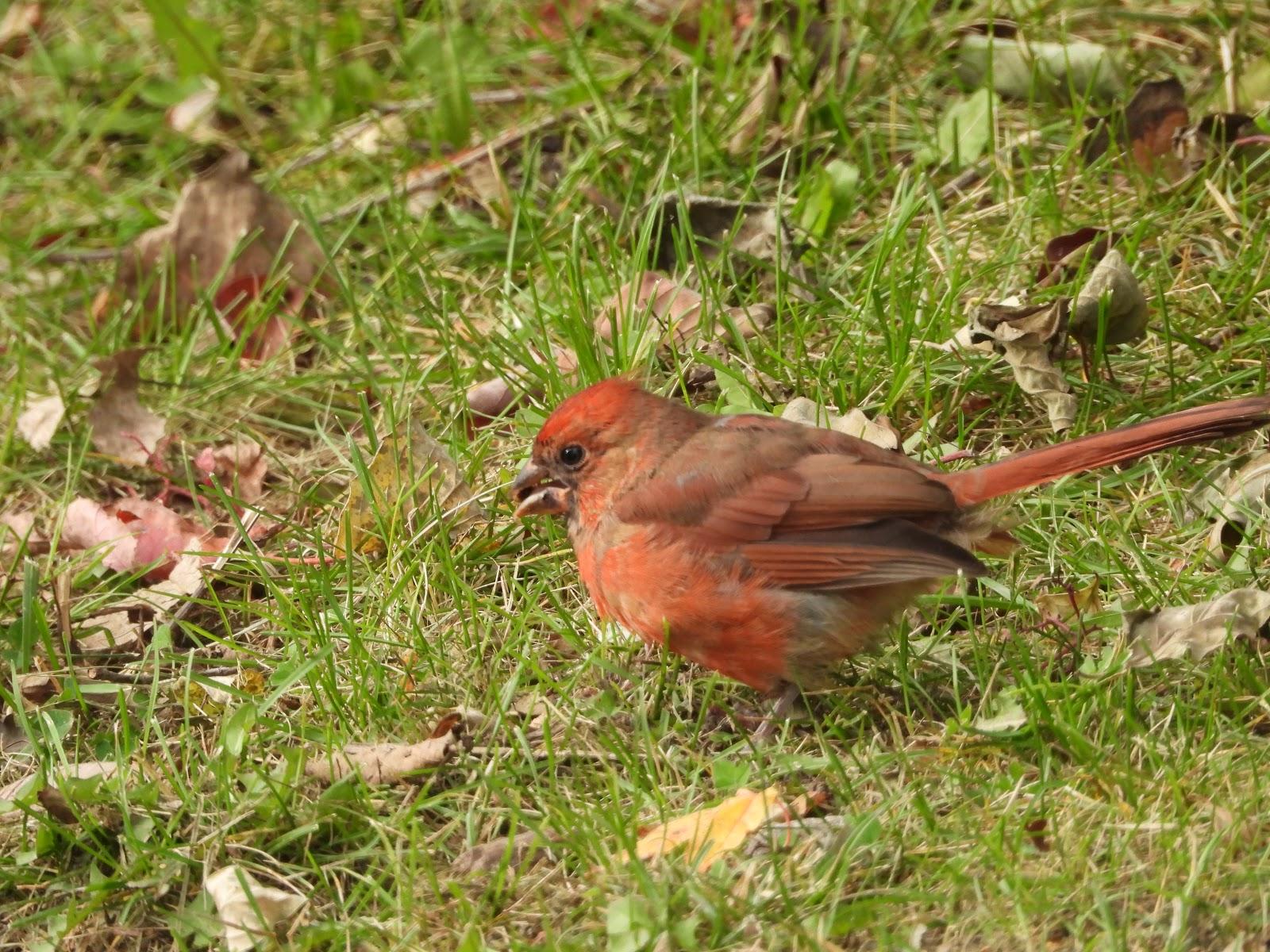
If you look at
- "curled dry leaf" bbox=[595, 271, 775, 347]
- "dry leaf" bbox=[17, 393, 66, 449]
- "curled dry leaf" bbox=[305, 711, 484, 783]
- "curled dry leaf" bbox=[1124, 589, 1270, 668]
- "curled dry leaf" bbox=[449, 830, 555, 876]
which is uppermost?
"curled dry leaf" bbox=[595, 271, 775, 347]

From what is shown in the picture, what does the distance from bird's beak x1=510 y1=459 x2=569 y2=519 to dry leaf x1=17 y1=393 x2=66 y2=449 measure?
4.91ft

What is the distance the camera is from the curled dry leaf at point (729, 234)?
4168 millimetres

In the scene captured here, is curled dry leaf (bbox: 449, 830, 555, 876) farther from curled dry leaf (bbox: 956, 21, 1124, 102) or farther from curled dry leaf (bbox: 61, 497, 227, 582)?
curled dry leaf (bbox: 956, 21, 1124, 102)

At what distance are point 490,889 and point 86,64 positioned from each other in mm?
4152

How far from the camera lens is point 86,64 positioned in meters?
5.91

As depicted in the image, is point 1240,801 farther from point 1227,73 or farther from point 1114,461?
point 1227,73

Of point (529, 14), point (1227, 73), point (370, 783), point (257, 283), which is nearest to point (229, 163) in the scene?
point (257, 283)

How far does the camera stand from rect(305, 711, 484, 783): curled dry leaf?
121 inches

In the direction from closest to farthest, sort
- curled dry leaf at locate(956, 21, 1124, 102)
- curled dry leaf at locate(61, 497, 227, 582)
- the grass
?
1. the grass
2. curled dry leaf at locate(61, 497, 227, 582)
3. curled dry leaf at locate(956, 21, 1124, 102)

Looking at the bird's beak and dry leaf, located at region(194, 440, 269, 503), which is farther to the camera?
dry leaf, located at region(194, 440, 269, 503)

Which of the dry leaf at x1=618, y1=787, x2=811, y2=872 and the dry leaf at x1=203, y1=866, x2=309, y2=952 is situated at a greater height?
the dry leaf at x1=618, y1=787, x2=811, y2=872

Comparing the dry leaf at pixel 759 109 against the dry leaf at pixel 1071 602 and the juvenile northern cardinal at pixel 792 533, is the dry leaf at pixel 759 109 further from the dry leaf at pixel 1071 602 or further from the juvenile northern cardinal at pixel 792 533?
the dry leaf at pixel 1071 602

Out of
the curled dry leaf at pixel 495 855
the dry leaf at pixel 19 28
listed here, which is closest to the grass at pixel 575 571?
the curled dry leaf at pixel 495 855

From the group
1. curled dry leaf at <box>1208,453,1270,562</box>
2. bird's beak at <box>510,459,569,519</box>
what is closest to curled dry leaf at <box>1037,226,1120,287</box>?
curled dry leaf at <box>1208,453,1270,562</box>
